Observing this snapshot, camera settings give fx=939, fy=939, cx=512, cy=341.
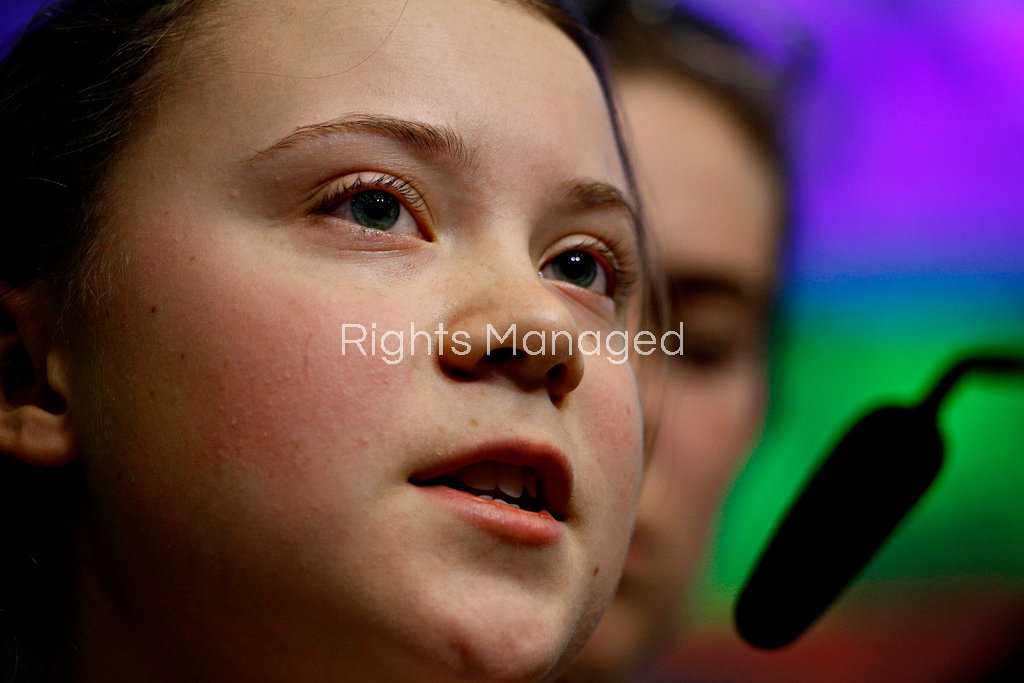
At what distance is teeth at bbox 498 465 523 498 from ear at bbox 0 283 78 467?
0.29 meters

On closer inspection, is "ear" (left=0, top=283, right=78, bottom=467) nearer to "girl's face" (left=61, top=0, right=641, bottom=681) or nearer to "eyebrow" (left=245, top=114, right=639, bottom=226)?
"girl's face" (left=61, top=0, right=641, bottom=681)

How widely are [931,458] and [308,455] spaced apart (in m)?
0.60

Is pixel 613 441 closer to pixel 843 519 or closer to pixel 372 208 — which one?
pixel 372 208

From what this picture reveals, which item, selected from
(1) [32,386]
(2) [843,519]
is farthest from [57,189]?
(2) [843,519]

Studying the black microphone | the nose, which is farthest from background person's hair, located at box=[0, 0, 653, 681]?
the black microphone

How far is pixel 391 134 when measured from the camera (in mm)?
618

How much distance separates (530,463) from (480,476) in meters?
0.03

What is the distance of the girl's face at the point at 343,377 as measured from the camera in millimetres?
547

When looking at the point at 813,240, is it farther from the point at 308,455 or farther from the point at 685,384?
the point at 308,455

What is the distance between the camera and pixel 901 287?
1076mm

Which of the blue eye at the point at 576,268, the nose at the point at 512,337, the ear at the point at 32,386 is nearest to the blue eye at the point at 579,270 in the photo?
the blue eye at the point at 576,268

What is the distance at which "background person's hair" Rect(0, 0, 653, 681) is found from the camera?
0.67 m

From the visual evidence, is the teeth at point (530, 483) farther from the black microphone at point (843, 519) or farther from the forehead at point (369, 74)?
the black microphone at point (843, 519)

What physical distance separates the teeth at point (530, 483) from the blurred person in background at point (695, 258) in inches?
15.1
